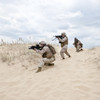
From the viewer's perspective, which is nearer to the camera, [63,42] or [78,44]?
[63,42]

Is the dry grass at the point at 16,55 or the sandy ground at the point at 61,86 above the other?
the dry grass at the point at 16,55

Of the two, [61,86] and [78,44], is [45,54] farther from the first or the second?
[78,44]

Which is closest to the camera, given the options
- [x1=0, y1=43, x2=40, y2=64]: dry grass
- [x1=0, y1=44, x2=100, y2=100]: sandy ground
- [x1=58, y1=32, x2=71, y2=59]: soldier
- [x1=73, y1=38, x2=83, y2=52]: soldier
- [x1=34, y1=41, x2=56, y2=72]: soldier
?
[x1=0, y1=44, x2=100, y2=100]: sandy ground

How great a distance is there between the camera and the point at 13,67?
911 centimetres

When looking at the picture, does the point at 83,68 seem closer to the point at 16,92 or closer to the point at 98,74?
the point at 98,74

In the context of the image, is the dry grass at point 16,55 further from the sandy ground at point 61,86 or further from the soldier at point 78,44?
the soldier at point 78,44

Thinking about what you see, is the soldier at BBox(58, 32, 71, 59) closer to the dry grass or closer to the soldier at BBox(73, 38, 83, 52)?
the dry grass

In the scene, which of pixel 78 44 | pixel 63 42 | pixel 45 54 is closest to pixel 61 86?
pixel 45 54

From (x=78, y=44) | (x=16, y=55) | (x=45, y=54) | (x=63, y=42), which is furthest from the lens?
(x=78, y=44)

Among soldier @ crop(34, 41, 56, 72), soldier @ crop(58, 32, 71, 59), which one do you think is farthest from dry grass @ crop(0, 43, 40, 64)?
soldier @ crop(34, 41, 56, 72)

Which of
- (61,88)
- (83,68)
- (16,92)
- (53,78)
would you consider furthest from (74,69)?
(16,92)

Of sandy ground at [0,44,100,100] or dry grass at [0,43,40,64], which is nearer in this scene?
sandy ground at [0,44,100,100]

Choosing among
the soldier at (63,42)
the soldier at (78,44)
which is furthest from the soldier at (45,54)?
the soldier at (78,44)

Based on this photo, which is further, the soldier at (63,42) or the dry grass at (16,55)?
the dry grass at (16,55)
